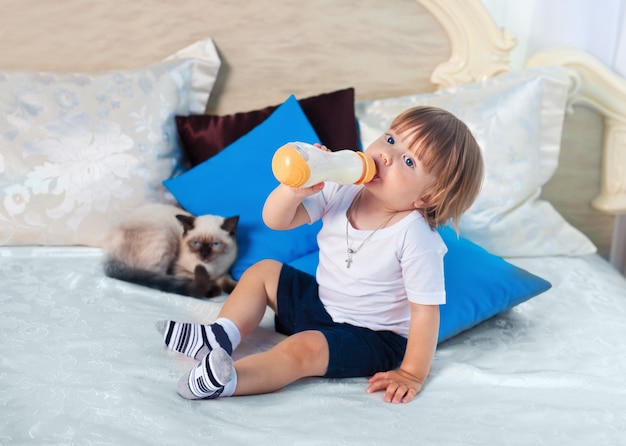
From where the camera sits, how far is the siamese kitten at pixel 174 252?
155 centimetres

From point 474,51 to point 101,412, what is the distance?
58.2 inches

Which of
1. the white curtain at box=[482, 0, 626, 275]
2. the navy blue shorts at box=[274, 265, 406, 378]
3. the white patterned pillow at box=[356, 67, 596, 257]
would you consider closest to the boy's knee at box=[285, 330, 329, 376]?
the navy blue shorts at box=[274, 265, 406, 378]

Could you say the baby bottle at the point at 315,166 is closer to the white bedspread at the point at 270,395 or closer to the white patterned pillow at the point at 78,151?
the white bedspread at the point at 270,395

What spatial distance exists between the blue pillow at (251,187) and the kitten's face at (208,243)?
60mm

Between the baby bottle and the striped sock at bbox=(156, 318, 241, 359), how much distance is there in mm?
321

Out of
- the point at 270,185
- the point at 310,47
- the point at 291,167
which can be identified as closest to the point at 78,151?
the point at 270,185

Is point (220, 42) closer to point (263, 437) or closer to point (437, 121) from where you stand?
point (437, 121)

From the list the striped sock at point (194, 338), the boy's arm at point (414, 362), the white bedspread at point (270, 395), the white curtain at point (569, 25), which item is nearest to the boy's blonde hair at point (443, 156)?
the boy's arm at point (414, 362)

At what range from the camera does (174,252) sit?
1.60 meters

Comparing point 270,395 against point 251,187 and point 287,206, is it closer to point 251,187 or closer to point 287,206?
point 287,206

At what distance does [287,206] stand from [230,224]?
14.9 inches

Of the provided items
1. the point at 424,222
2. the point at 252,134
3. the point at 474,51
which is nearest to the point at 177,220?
the point at 252,134

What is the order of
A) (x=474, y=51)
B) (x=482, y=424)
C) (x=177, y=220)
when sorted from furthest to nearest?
(x=474, y=51) → (x=177, y=220) → (x=482, y=424)

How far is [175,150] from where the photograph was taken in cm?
186
